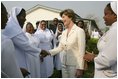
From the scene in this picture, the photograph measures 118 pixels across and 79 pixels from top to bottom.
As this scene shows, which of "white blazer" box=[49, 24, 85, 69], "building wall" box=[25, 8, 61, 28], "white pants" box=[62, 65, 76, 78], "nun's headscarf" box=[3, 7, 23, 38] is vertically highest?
"building wall" box=[25, 8, 61, 28]

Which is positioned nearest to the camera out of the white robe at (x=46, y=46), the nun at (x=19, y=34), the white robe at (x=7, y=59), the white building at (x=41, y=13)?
the white robe at (x=7, y=59)

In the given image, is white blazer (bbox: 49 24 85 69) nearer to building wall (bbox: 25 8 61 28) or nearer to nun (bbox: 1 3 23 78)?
nun (bbox: 1 3 23 78)

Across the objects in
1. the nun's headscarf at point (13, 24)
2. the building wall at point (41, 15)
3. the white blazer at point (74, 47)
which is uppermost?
the building wall at point (41, 15)

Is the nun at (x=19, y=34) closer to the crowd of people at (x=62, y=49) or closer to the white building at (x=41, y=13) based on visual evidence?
the crowd of people at (x=62, y=49)

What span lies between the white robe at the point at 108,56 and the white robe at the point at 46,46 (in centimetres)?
548

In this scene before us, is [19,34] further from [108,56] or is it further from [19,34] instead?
[108,56]

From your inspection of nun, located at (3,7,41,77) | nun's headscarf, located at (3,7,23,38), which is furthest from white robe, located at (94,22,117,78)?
nun's headscarf, located at (3,7,23,38)

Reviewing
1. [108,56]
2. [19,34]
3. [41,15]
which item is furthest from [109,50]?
[41,15]

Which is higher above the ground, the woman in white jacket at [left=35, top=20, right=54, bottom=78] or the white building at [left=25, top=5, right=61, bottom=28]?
the white building at [left=25, top=5, right=61, bottom=28]

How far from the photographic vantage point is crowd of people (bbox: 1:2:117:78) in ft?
14.0

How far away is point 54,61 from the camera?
465 inches

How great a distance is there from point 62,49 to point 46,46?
14.1ft

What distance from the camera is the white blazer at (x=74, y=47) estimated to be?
612cm

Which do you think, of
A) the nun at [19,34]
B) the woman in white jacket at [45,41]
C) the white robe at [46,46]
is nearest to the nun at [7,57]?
the nun at [19,34]
